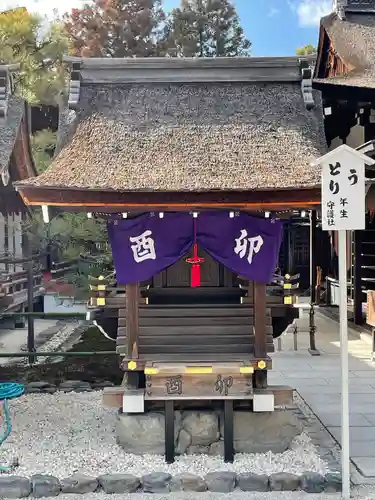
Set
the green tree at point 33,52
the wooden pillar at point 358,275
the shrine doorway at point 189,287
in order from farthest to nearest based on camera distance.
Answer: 1. the green tree at point 33,52
2. the wooden pillar at point 358,275
3. the shrine doorway at point 189,287

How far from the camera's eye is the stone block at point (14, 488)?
6258mm

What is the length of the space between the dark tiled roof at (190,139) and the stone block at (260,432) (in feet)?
10.3

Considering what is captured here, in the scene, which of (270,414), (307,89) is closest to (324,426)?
(270,414)

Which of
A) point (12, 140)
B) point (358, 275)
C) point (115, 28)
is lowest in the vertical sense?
point (358, 275)

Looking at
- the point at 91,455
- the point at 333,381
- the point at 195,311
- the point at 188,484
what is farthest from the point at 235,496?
the point at 333,381

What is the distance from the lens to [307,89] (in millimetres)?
8305

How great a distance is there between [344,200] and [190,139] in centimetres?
249

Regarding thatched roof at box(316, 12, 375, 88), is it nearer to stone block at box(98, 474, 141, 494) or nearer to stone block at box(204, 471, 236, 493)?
stone block at box(204, 471, 236, 493)

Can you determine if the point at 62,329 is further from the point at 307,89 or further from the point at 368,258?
the point at 307,89

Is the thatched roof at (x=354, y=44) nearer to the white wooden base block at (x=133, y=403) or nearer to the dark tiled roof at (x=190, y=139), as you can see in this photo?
the dark tiled roof at (x=190, y=139)

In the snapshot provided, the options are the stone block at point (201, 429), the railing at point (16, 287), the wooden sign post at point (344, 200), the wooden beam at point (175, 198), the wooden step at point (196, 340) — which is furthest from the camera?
the railing at point (16, 287)

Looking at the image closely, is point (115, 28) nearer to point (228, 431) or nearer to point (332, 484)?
point (228, 431)

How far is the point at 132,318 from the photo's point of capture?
7.29 metres

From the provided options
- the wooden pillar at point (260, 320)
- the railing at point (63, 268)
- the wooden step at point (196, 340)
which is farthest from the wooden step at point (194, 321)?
Result: the railing at point (63, 268)
